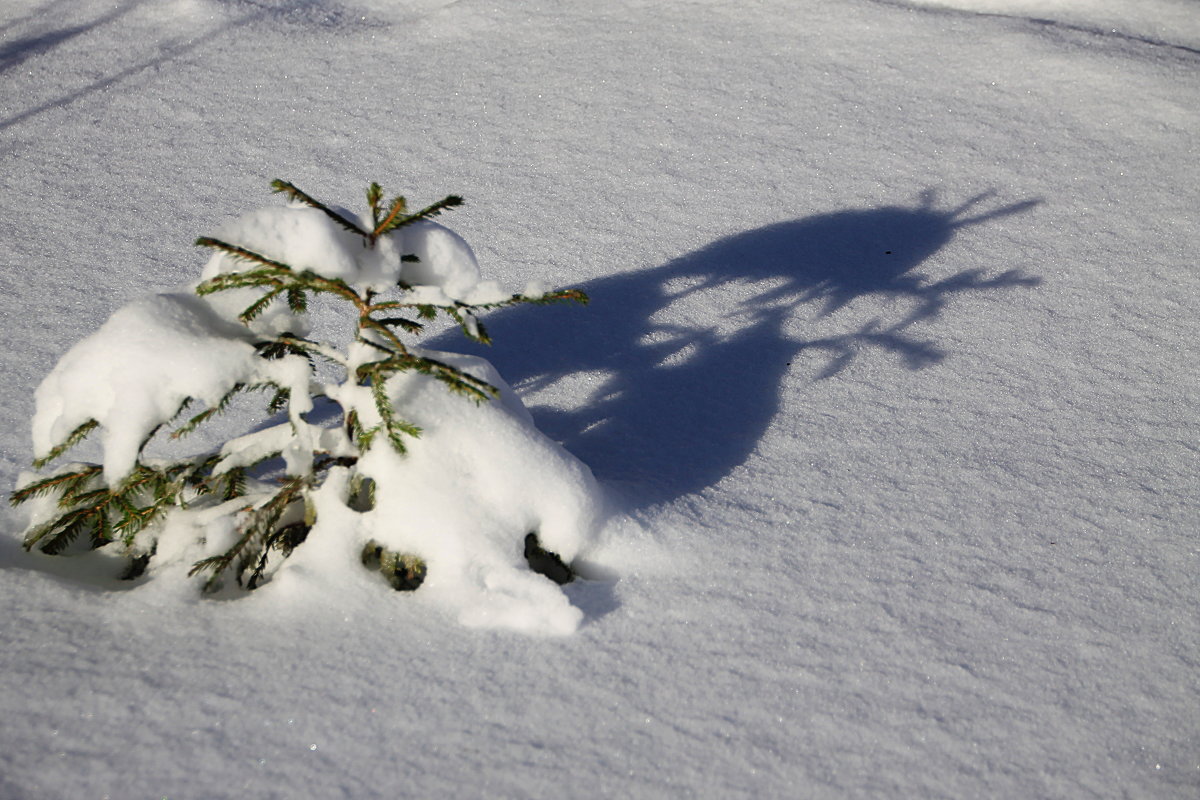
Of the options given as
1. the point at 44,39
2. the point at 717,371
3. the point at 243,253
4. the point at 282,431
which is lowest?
the point at 717,371

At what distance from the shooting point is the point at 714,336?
3355mm

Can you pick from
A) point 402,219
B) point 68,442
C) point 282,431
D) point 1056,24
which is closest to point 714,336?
point 402,219

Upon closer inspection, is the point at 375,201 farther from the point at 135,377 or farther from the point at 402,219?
the point at 135,377

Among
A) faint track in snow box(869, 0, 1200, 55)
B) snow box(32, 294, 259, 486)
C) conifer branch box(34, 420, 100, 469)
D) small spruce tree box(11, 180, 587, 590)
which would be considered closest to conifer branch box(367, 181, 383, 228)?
small spruce tree box(11, 180, 587, 590)

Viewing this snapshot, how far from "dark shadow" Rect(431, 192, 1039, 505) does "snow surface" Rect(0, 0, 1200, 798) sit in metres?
0.02

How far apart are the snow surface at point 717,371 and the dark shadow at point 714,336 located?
0.05 ft

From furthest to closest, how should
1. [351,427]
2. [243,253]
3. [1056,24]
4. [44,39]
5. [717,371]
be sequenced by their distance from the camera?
1. [1056,24]
2. [44,39]
3. [717,371]
4. [351,427]
5. [243,253]

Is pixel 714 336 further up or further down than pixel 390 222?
further down

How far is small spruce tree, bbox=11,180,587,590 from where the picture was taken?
2.11 meters

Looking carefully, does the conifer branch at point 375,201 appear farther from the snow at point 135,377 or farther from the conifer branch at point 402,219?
the snow at point 135,377

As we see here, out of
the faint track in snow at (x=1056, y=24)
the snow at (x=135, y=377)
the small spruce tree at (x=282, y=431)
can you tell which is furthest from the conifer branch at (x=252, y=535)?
the faint track in snow at (x=1056, y=24)

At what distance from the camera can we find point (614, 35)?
5395 mm

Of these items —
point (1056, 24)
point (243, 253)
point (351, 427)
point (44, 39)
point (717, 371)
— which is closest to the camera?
point (243, 253)

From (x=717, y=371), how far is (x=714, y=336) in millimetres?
211
